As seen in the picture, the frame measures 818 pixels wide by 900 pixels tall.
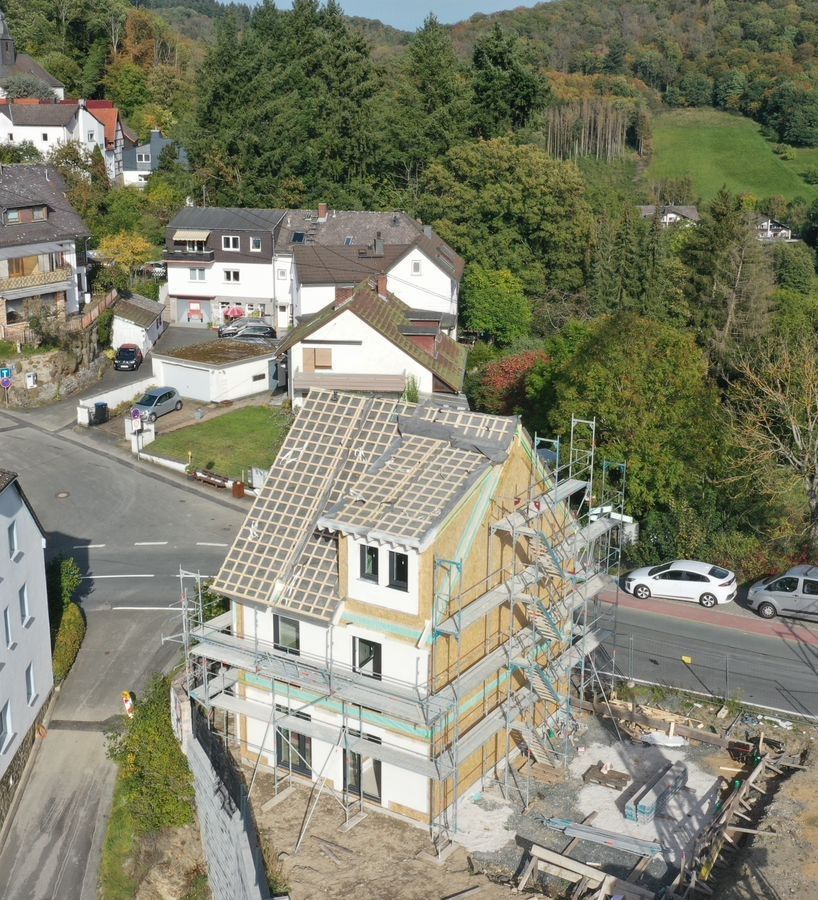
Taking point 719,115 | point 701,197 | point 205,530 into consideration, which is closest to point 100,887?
point 205,530

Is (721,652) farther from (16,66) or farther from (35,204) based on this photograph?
(16,66)

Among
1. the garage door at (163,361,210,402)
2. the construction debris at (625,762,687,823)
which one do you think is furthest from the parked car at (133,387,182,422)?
the construction debris at (625,762,687,823)

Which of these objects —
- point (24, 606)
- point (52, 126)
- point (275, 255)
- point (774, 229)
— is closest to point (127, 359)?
point (275, 255)

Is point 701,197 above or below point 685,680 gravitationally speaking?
above

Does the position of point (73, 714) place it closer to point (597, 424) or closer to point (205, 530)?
point (205, 530)

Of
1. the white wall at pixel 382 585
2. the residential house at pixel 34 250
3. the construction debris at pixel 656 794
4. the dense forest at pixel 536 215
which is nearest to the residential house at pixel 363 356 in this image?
the dense forest at pixel 536 215

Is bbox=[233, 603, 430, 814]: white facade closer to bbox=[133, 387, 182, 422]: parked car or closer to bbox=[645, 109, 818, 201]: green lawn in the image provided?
bbox=[133, 387, 182, 422]: parked car

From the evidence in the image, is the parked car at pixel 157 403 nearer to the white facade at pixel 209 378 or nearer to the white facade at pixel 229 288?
the white facade at pixel 209 378
